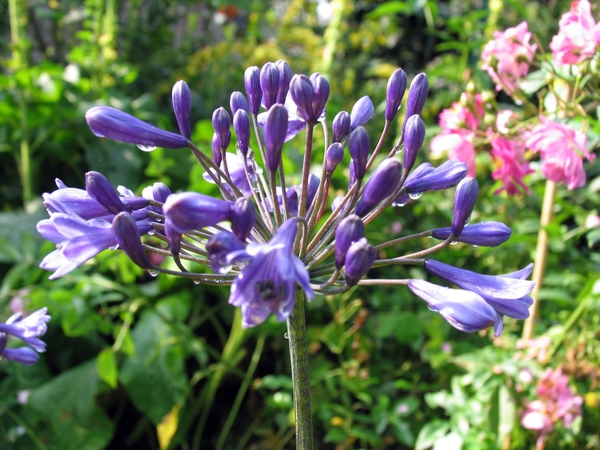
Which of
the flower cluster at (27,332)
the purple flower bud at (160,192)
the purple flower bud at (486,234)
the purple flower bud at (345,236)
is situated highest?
the purple flower bud at (345,236)

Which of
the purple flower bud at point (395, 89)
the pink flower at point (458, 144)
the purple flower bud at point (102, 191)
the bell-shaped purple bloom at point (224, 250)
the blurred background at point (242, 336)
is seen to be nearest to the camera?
the bell-shaped purple bloom at point (224, 250)

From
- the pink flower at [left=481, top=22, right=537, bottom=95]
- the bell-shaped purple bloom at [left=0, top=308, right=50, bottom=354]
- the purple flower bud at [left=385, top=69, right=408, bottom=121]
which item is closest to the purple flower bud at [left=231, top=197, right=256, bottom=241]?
the purple flower bud at [left=385, top=69, right=408, bottom=121]

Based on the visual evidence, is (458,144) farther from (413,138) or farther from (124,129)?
(124,129)

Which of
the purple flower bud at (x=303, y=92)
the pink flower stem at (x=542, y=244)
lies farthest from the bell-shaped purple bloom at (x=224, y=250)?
the pink flower stem at (x=542, y=244)

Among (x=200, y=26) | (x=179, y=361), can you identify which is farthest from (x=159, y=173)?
(x=200, y=26)

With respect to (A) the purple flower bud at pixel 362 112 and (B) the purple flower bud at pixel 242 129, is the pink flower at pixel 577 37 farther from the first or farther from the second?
(B) the purple flower bud at pixel 242 129
